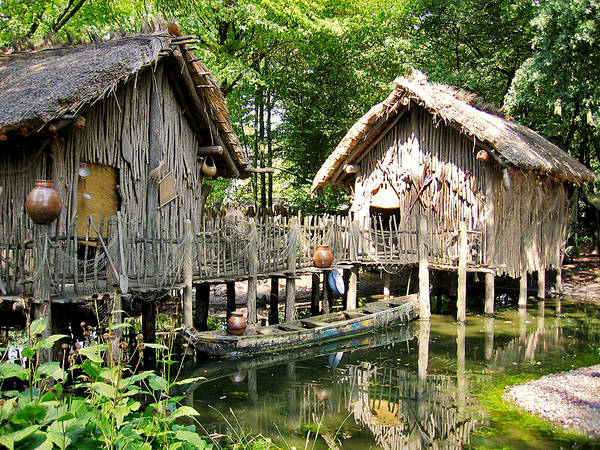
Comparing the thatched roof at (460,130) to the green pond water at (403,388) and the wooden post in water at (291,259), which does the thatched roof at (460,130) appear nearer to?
the green pond water at (403,388)

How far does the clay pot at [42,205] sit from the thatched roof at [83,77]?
4.40 feet

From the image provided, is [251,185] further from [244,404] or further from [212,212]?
[244,404]

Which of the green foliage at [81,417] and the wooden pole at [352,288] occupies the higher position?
the green foliage at [81,417]

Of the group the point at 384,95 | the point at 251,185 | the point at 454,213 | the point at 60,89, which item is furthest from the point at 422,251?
the point at 251,185

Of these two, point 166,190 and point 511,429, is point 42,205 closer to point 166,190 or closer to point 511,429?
point 166,190

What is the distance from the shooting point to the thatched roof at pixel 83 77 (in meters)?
7.68

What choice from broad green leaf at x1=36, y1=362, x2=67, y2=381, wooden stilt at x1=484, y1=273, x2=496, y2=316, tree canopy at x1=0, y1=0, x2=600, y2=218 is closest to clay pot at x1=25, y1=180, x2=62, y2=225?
broad green leaf at x1=36, y1=362, x2=67, y2=381

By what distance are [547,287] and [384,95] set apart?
31.5 feet

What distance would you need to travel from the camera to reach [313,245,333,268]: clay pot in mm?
12633

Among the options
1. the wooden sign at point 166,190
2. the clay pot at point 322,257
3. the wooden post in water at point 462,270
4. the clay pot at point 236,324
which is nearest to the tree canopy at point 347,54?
the wooden post in water at point 462,270

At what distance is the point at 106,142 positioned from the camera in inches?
384

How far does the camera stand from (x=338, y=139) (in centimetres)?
2183

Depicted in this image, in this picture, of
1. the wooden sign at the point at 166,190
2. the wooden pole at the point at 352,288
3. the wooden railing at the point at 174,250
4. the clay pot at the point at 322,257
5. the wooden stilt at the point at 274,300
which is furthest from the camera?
the wooden pole at the point at 352,288

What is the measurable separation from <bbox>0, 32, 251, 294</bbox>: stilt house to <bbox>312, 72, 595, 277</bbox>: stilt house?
17.0ft
